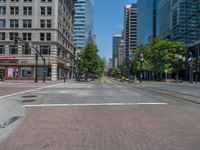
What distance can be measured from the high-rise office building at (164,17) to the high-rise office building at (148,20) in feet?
35.0

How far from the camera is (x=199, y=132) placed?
30.7 feet

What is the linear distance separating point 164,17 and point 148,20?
37.4m

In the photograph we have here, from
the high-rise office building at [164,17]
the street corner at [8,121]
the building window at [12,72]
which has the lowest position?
the street corner at [8,121]

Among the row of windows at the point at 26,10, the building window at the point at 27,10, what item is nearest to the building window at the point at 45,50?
the row of windows at the point at 26,10

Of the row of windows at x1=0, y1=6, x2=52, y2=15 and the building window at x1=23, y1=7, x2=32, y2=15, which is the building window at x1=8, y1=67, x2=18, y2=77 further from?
the building window at x1=23, y1=7, x2=32, y2=15

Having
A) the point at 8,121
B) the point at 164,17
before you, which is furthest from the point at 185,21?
the point at 8,121

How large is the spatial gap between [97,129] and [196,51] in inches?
3746

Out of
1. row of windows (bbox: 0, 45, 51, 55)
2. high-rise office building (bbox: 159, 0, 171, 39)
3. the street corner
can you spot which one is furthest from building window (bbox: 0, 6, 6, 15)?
high-rise office building (bbox: 159, 0, 171, 39)

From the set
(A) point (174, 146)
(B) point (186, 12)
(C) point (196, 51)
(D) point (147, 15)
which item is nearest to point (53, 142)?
(A) point (174, 146)

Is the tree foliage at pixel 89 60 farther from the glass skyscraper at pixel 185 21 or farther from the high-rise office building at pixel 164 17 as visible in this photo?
the high-rise office building at pixel 164 17

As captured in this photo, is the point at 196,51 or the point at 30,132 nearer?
the point at 30,132

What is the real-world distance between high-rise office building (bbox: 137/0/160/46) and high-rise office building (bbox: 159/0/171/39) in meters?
10.7

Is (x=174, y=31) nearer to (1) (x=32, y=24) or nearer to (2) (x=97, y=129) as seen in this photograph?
(1) (x=32, y=24)

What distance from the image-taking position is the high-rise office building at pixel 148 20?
15195cm
